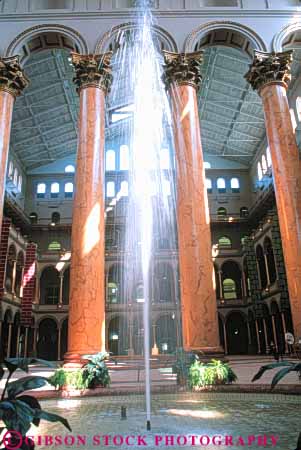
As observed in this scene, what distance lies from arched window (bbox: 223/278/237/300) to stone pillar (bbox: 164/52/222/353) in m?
25.7

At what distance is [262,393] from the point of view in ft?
21.7

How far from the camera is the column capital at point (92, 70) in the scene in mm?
11797

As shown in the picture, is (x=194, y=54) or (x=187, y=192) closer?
(x=187, y=192)

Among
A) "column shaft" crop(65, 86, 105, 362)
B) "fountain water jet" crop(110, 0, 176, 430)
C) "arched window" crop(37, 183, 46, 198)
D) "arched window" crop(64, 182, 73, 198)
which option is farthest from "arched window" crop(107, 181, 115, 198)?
"column shaft" crop(65, 86, 105, 362)

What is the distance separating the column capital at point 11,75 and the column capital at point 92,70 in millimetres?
1866

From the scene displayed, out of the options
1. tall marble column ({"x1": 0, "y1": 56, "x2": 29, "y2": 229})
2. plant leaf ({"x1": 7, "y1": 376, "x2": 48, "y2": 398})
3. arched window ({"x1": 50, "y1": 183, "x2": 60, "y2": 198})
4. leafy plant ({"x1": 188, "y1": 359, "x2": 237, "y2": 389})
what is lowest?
leafy plant ({"x1": 188, "y1": 359, "x2": 237, "y2": 389})

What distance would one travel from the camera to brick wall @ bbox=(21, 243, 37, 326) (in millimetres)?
26141

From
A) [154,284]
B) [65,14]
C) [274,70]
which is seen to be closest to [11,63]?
[65,14]

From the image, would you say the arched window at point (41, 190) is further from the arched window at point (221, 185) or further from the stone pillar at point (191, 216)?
the stone pillar at point (191, 216)

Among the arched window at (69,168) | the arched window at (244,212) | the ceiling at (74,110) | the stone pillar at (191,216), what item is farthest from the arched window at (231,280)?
the stone pillar at (191,216)

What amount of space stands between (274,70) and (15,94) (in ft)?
26.8

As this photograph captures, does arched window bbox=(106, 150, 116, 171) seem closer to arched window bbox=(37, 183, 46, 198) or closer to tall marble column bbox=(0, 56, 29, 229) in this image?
arched window bbox=(37, 183, 46, 198)

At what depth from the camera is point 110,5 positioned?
1362 cm

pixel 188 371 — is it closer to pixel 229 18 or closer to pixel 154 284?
pixel 229 18
